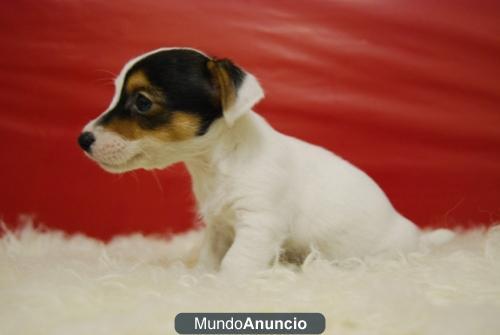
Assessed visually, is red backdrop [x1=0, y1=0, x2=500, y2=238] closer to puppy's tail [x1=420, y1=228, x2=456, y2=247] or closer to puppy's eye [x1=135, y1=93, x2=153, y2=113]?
puppy's tail [x1=420, y1=228, x2=456, y2=247]

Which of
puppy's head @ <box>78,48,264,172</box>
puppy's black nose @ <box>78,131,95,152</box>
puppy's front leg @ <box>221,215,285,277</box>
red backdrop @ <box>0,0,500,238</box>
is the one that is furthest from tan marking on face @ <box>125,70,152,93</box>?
red backdrop @ <box>0,0,500,238</box>

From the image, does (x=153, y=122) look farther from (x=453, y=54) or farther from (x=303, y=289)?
(x=453, y=54)

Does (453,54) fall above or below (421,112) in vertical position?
above

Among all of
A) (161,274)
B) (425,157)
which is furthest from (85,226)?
(425,157)

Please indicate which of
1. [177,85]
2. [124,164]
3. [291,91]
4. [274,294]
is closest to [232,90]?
[177,85]

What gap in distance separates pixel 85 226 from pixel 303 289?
→ 1.06m

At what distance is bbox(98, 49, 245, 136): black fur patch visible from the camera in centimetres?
130

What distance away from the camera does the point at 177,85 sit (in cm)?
130

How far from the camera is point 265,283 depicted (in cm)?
122

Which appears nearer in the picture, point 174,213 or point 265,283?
point 265,283

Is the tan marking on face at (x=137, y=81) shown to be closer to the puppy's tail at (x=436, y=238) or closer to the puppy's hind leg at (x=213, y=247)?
the puppy's hind leg at (x=213, y=247)

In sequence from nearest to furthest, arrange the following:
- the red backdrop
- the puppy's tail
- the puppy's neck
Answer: the puppy's neck, the puppy's tail, the red backdrop

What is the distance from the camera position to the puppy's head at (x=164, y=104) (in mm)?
1300

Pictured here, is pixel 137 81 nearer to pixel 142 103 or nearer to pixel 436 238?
pixel 142 103
